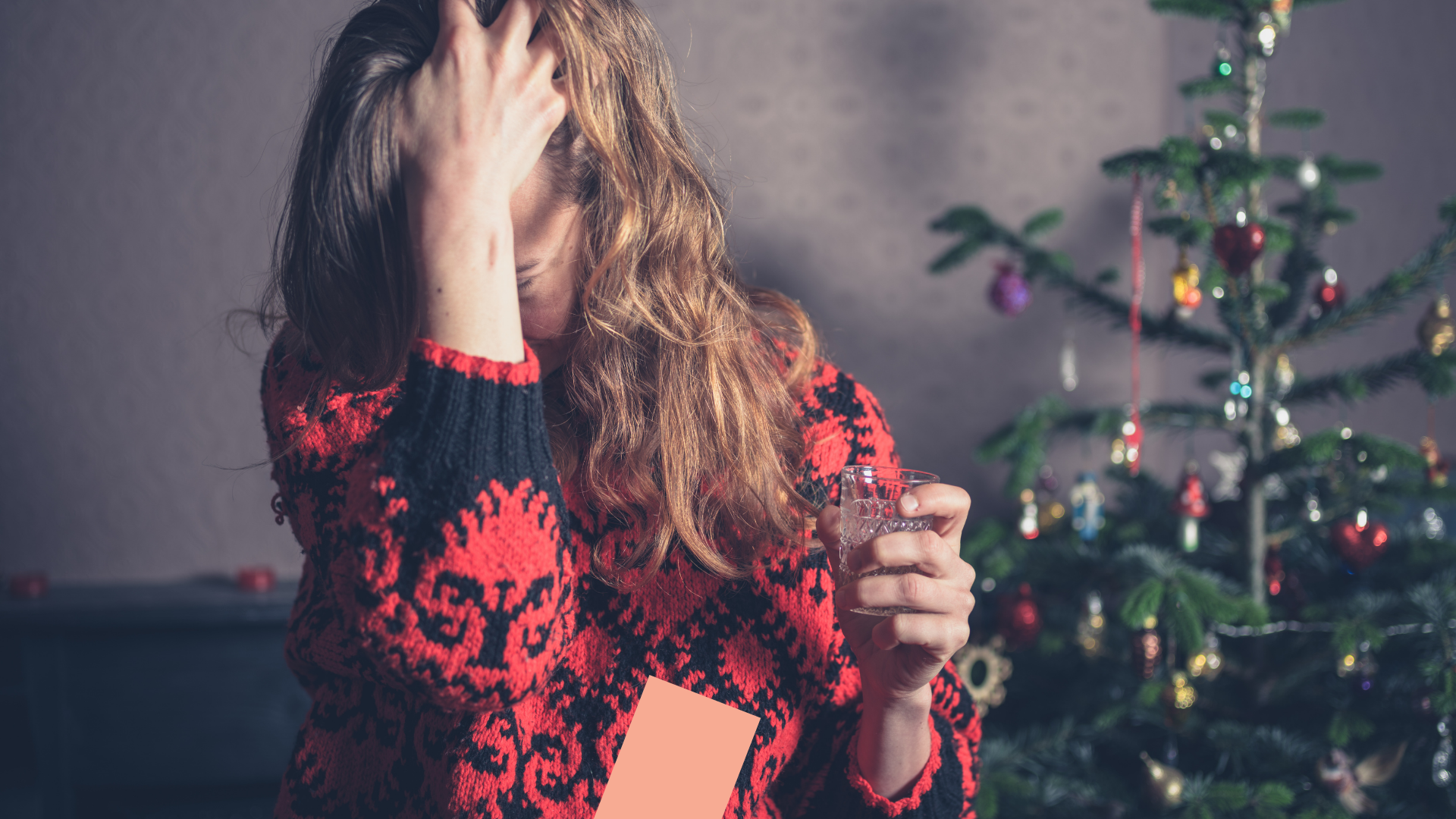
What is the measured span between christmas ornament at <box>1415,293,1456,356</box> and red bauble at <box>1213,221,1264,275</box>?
0.30m

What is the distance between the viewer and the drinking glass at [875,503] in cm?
63

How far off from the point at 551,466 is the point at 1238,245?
101 centimetres

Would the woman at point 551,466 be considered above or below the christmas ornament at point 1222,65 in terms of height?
below

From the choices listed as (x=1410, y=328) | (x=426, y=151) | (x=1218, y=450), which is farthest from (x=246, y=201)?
(x=1410, y=328)

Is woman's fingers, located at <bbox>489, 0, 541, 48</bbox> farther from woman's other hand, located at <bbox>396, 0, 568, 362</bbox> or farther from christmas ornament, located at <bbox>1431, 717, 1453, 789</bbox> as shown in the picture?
christmas ornament, located at <bbox>1431, 717, 1453, 789</bbox>

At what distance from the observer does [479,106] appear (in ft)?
1.97

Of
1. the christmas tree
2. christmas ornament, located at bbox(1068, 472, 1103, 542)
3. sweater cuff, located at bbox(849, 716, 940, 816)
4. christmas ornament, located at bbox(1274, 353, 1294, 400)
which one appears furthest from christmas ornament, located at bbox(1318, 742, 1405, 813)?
sweater cuff, located at bbox(849, 716, 940, 816)

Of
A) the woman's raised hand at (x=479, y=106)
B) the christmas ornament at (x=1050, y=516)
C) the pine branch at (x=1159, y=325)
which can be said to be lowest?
the christmas ornament at (x=1050, y=516)

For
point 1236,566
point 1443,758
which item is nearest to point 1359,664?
point 1443,758

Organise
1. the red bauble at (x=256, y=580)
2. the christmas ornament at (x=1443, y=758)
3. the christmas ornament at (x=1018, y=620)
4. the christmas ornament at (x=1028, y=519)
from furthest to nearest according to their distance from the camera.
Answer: the red bauble at (x=256, y=580), the christmas ornament at (x=1028, y=519), the christmas ornament at (x=1018, y=620), the christmas ornament at (x=1443, y=758)

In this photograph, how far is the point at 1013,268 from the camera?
1479mm

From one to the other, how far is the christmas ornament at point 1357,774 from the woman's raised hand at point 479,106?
127cm

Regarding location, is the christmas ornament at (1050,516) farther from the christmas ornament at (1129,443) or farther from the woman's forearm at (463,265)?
the woman's forearm at (463,265)

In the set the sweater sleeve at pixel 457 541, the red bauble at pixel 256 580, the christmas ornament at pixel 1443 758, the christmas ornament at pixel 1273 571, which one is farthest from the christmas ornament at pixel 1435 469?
the red bauble at pixel 256 580
